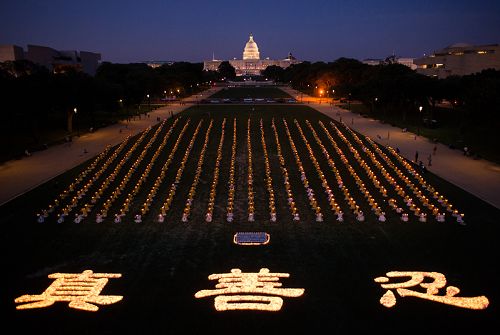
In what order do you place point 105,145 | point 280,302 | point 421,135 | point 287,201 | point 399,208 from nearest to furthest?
point 280,302, point 399,208, point 287,201, point 105,145, point 421,135

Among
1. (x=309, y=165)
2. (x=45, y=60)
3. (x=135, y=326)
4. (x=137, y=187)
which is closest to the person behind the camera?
(x=135, y=326)

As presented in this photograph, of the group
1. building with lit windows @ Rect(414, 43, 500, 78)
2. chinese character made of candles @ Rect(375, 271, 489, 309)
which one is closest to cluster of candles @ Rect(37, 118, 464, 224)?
chinese character made of candles @ Rect(375, 271, 489, 309)

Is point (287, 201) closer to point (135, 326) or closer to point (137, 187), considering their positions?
point (137, 187)

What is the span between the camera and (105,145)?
48.8m

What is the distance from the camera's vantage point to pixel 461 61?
4574 inches

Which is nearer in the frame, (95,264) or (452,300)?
(452,300)

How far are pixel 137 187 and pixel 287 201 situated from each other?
1151cm

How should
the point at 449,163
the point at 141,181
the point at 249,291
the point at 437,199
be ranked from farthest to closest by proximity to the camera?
the point at 449,163
the point at 141,181
the point at 437,199
the point at 249,291

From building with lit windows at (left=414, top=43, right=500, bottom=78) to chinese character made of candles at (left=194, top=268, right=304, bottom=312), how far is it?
4241 inches

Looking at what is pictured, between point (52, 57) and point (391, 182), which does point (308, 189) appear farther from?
point (52, 57)

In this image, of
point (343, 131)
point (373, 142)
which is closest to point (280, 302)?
point (373, 142)

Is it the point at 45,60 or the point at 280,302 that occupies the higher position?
the point at 45,60

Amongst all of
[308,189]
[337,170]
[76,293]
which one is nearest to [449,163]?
[337,170]

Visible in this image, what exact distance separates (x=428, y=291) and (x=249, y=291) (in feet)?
24.5
